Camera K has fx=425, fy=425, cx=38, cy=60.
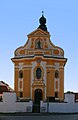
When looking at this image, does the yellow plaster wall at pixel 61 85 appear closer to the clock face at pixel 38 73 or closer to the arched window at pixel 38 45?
the clock face at pixel 38 73

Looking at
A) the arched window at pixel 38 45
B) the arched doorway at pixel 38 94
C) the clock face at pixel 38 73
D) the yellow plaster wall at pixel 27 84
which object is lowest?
the arched doorway at pixel 38 94

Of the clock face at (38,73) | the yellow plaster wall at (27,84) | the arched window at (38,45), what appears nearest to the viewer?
the yellow plaster wall at (27,84)

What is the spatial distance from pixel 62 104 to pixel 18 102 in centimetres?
643

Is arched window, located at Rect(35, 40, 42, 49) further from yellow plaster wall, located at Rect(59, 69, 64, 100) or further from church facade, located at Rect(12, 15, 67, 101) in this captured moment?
yellow plaster wall, located at Rect(59, 69, 64, 100)

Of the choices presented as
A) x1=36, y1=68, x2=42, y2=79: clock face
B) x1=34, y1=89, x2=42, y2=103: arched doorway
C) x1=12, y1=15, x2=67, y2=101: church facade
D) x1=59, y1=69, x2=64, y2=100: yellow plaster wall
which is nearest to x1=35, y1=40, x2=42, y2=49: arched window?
x1=12, y1=15, x2=67, y2=101: church facade

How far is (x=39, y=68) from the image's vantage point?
6981 cm

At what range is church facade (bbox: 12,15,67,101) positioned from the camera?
226 feet

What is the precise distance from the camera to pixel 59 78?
2763 inches

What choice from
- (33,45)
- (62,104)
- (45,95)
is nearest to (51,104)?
(62,104)

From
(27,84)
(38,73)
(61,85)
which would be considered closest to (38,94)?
(27,84)

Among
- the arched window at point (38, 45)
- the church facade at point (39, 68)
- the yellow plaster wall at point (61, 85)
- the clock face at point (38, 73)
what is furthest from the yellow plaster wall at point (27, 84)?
the yellow plaster wall at point (61, 85)

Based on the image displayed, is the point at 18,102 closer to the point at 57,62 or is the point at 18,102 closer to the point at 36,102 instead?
the point at 36,102

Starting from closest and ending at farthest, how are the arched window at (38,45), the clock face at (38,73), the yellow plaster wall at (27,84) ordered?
the yellow plaster wall at (27,84)
the clock face at (38,73)
the arched window at (38,45)

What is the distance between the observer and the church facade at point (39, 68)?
6881 cm
